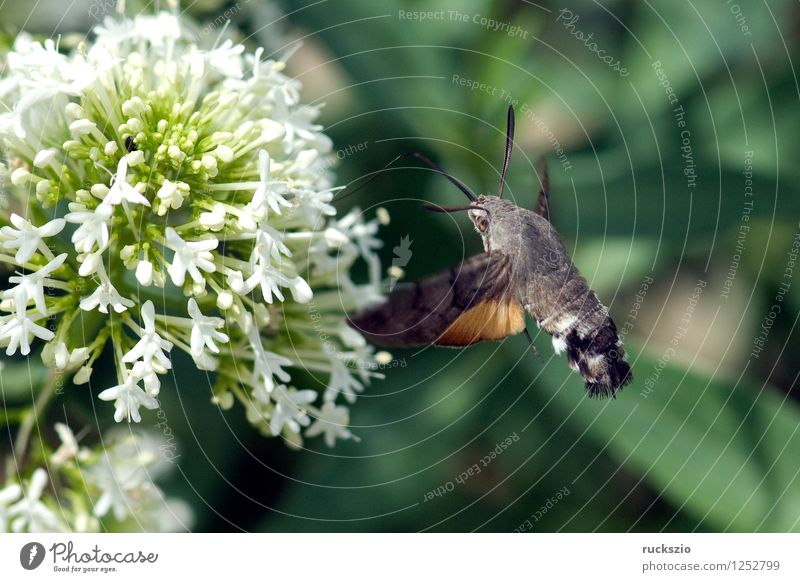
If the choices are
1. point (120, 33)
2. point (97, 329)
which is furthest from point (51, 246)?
point (120, 33)

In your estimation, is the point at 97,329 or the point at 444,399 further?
the point at 444,399

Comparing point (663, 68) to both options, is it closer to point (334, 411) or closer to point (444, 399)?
point (444, 399)

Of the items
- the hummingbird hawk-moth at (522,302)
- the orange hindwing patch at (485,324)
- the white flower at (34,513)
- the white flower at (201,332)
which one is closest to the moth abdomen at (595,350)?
the hummingbird hawk-moth at (522,302)

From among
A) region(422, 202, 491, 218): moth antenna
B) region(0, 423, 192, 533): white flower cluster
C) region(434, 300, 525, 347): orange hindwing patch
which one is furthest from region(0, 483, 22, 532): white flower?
region(422, 202, 491, 218): moth antenna

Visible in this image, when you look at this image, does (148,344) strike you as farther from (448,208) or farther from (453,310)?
(448,208)
